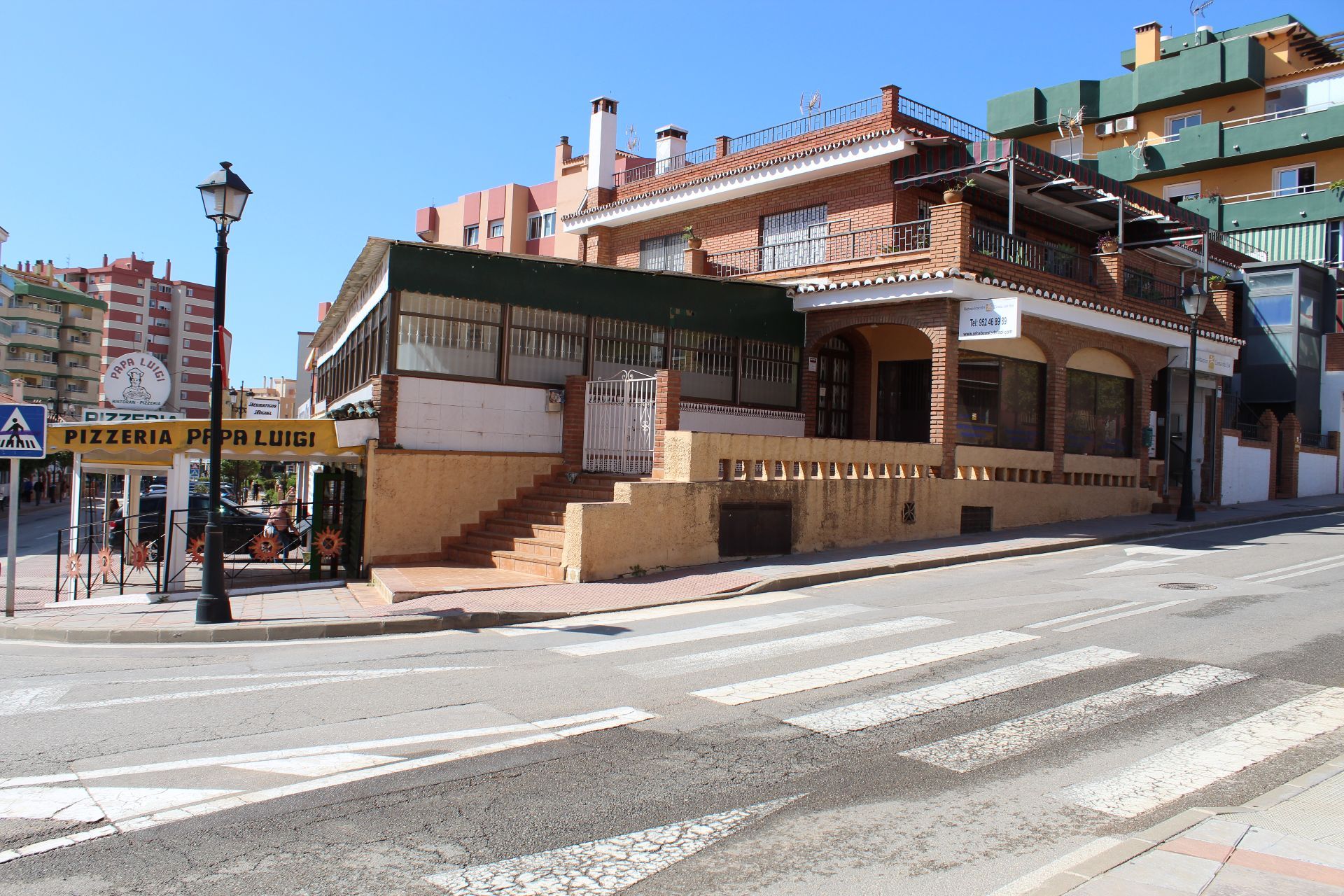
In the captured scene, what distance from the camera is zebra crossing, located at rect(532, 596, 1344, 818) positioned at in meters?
6.21

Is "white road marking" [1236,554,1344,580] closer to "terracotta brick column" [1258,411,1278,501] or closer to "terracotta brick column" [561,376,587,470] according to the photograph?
"terracotta brick column" [561,376,587,470]

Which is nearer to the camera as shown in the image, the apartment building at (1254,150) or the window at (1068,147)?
the apartment building at (1254,150)

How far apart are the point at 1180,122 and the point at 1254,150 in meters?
5.51

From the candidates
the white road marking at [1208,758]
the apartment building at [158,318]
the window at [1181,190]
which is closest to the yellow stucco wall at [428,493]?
the white road marking at [1208,758]

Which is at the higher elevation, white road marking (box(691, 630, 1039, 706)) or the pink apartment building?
the pink apartment building

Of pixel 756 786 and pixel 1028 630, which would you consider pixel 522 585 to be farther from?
pixel 756 786

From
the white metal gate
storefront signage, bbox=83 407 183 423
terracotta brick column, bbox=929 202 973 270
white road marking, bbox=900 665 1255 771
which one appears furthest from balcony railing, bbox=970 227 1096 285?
storefront signage, bbox=83 407 183 423

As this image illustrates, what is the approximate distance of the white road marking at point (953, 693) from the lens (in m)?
7.02

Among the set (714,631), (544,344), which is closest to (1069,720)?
(714,631)

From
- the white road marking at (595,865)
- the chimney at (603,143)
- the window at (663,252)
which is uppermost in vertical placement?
the chimney at (603,143)

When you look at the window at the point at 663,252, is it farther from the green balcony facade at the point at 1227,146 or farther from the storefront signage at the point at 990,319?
the green balcony facade at the point at 1227,146

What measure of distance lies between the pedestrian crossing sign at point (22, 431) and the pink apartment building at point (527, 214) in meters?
31.4

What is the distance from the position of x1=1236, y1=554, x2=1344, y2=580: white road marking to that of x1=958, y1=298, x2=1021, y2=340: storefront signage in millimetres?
5846

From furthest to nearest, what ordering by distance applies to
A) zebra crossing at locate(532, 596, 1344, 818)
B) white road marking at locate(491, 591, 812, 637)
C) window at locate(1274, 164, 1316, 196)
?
1. window at locate(1274, 164, 1316, 196)
2. white road marking at locate(491, 591, 812, 637)
3. zebra crossing at locate(532, 596, 1344, 818)
